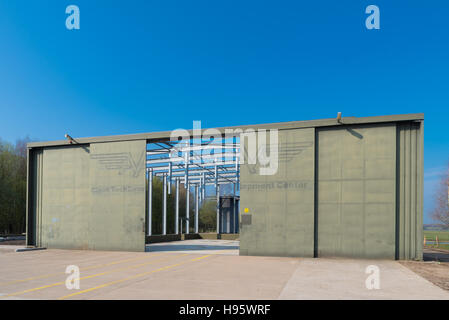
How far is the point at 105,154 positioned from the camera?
17688 millimetres

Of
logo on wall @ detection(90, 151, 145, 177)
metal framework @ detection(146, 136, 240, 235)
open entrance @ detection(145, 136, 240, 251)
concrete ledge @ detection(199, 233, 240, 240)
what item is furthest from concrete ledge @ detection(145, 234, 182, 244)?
logo on wall @ detection(90, 151, 145, 177)

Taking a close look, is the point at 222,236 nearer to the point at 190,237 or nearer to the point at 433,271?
the point at 190,237

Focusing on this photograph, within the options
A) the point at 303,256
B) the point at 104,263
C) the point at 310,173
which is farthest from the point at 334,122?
the point at 104,263

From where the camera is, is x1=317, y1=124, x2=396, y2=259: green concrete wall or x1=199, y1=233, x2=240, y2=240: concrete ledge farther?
x1=199, y1=233, x2=240, y2=240: concrete ledge

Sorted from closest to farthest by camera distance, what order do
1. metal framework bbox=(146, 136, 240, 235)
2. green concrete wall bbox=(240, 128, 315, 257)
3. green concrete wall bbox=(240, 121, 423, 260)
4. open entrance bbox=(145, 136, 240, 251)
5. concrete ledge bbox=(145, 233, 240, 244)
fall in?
green concrete wall bbox=(240, 121, 423, 260)
green concrete wall bbox=(240, 128, 315, 257)
metal framework bbox=(146, 136, 240, 235)
open entrance bbox=(145, 136, 240, 251)
concrete ledge bbox=(145, 233, 240, 244)

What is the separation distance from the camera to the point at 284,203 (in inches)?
568

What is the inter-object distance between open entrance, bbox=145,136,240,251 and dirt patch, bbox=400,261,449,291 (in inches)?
379

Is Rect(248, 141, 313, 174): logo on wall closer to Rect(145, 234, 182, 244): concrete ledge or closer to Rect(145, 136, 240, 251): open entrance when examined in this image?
Rect(145, 136, 240, 251): open entrance

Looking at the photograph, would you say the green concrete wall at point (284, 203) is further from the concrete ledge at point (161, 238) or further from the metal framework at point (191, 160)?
the concrete ledge at point (161, 238)

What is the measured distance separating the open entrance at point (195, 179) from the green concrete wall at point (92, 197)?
2.12 meters

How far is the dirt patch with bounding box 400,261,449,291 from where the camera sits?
8836 mm
